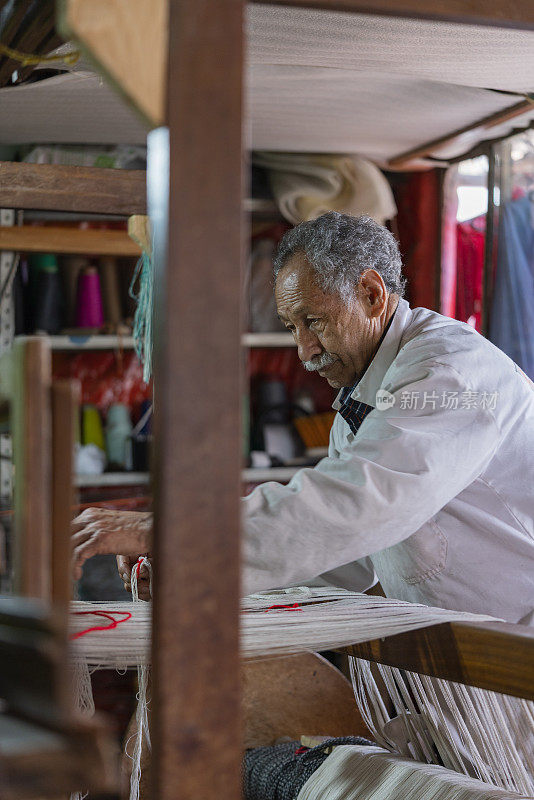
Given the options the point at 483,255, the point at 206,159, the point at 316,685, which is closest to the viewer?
the point at 206,159

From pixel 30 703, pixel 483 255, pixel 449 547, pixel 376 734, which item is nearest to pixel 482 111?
pixel 483 255

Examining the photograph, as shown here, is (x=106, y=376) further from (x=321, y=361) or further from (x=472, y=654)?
(x=472, y=654)

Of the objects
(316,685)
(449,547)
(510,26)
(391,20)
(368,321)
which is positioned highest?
(391,20)

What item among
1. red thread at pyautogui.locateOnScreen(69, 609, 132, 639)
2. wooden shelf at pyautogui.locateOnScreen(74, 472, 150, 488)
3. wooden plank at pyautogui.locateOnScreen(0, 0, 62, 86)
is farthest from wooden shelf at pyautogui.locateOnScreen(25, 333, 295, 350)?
red thread at pyautogui.locateOnScreen(69, 609, 132, 639)

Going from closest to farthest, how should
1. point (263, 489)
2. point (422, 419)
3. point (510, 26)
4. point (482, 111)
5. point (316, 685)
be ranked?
point (510, 26) < point (263, 489) < point (422, 419) < point (316, 685) < point (482, 111)

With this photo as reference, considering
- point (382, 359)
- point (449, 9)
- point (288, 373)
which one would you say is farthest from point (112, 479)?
point (449, 9)

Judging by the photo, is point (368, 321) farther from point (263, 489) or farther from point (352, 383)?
point (263, 489)

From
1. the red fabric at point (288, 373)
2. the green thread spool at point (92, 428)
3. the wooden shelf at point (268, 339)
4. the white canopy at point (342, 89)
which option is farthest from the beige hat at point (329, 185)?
the green thread spool at point (92, 428)

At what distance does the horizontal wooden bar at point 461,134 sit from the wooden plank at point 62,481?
226cm

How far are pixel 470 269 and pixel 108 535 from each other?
278cm

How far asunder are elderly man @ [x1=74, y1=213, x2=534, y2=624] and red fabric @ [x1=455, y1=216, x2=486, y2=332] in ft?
5.55

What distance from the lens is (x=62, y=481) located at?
98cm

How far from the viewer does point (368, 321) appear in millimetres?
2064

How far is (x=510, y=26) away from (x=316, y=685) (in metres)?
1.80
